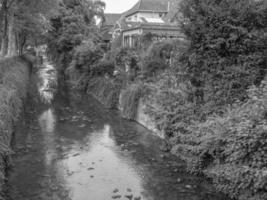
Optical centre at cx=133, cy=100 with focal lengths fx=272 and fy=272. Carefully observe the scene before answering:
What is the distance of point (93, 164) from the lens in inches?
372

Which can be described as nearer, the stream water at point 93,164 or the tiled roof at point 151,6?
the stream water at point 93,164

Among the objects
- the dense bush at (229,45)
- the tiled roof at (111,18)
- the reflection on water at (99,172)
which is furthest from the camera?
the tiled roof at (111,18)

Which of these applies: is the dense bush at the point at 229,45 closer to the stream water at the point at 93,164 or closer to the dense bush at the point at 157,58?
the stream water at the point at 93,164

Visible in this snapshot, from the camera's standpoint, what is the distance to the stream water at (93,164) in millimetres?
7504

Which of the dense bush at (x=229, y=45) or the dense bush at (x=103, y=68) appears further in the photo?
the dense bush at (x=103, y=68)

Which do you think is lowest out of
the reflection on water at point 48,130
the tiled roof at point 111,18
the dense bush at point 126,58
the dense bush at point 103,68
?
the reflection on water at point 48,130

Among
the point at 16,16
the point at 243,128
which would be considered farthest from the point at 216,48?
the point at 16,16

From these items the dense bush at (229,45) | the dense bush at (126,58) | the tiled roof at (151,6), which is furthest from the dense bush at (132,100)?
the tiled roof at (151,6)

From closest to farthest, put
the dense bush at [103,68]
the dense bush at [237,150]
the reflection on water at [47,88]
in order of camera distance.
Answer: the dense bush at [237,150], the reflection on water at [47,88], the dense bush at [103,68]

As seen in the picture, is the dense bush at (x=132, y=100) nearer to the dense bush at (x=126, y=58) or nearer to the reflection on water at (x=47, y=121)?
the dense bush at (x=126, y=58)

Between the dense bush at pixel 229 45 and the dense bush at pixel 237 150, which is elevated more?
the dense bush at pixel 229 45

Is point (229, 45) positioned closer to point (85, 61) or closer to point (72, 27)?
point (85, 61)

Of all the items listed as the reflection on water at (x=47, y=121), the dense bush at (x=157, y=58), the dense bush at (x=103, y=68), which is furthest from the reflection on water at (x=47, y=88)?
the dense bush at (x=157, y=58)

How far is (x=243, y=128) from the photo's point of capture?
22.1 feet
